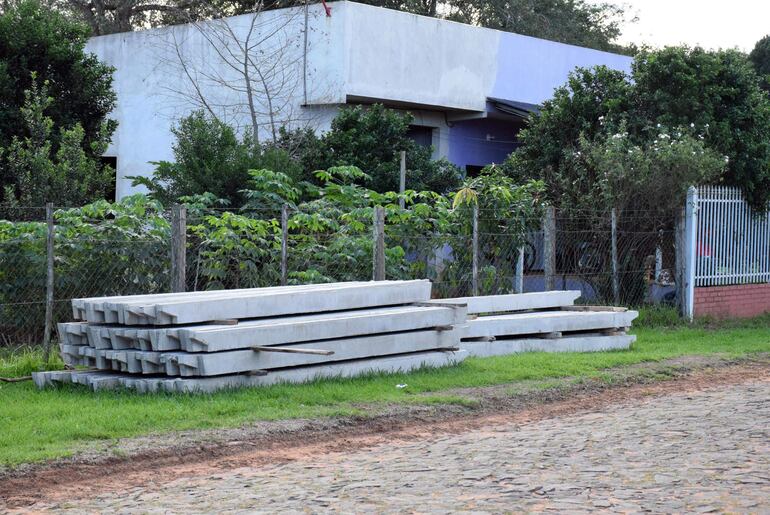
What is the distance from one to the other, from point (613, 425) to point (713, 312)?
9.77 meters

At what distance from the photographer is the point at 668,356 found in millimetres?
13719

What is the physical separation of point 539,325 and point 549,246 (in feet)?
8.98

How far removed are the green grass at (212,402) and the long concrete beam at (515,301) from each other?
0.82 meters

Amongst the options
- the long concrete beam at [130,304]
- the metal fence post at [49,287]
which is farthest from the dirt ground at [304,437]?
the metal fence post at [49,287]

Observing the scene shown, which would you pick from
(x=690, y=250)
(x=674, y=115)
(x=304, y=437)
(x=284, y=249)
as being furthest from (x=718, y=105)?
(x=304, y=437)

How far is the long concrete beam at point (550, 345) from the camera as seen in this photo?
12922 millimetres

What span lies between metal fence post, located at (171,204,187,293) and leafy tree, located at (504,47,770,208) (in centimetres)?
839

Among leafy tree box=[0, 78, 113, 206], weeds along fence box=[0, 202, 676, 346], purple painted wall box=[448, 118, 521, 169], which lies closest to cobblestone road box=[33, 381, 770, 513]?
weeds along fence box=[0, 202, 676, 346]

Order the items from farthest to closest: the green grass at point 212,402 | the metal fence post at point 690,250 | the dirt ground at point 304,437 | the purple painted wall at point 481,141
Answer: the purple painted wall at point 481,141 < the metal fence post at point 690,250 < the green grass at point 212,402 < the dirt ground at point 304,437

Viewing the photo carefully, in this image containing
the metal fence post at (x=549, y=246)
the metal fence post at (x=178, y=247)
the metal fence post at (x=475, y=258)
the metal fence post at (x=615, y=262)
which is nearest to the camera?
the metal fence post at (x=178, y=247)

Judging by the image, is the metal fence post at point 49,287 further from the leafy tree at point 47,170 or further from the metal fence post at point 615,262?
the metal fence post at point 615,262

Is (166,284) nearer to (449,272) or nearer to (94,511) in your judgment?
(449,272)

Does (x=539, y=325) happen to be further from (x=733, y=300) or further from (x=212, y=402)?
(x=733, y=300)

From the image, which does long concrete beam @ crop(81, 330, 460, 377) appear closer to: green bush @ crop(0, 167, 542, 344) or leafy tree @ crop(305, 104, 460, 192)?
green bush @ crop(0, 167, 542, 344)
